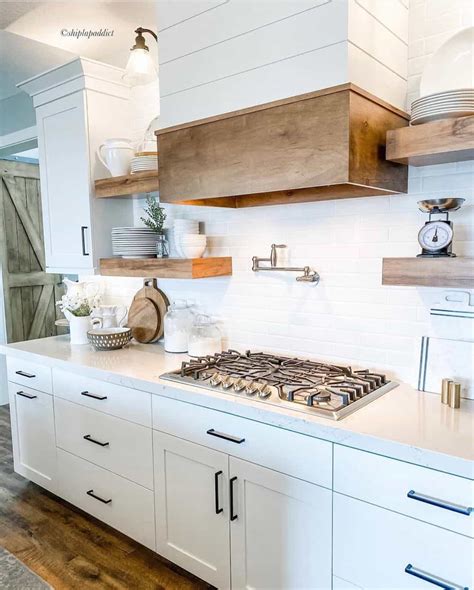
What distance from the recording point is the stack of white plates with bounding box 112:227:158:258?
266 centimetres

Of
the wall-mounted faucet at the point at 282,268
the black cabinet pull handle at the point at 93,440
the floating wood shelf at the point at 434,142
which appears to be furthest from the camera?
the black cabinet pull handle at the point at 93,440

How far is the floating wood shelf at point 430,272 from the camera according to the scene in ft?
5.06

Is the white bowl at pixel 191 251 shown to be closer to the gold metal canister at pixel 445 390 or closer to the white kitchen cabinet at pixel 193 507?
the white kitchen cabinet at pixel 193 507

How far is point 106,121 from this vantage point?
9.11 ft

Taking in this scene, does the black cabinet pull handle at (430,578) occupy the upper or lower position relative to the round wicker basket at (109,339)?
lower

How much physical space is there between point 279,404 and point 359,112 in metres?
1.05

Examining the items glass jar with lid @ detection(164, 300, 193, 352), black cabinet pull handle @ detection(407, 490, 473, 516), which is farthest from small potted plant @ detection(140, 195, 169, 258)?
black cabinet pull handle @ detection(407, 490, 473, 516)

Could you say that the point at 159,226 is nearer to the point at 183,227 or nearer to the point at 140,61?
the point at 183,227

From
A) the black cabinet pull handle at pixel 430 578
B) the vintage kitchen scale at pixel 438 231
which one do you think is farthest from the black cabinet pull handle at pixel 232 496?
the vintage kitchen scale at pixel 438 231

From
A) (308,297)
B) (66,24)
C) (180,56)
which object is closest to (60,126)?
(66,24)

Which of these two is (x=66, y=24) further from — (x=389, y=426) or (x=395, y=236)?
(x=389, y=426)

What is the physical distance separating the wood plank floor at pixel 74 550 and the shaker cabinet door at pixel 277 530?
42 centimetres

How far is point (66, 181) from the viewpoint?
2840 mm

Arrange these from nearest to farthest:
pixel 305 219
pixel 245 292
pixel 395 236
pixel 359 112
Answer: pixel 359 112, pixel 395 236, pixel 305 219, pixel 245 292
